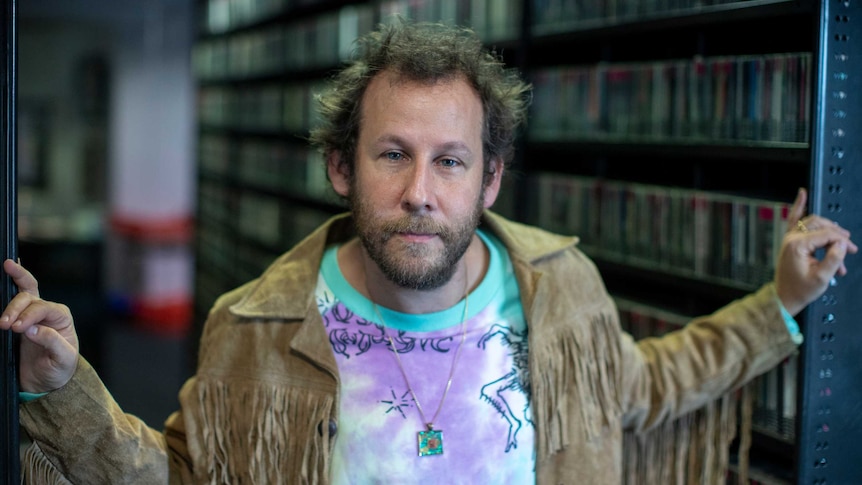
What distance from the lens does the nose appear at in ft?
4.63

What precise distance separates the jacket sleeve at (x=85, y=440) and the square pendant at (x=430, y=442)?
0.40 metres

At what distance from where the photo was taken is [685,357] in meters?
1.73

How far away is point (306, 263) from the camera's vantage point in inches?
63.2

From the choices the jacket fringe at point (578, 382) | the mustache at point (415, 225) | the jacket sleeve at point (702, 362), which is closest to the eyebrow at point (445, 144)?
the mustache at point (415, 225)

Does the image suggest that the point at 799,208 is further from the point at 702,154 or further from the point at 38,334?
the point at 38,334

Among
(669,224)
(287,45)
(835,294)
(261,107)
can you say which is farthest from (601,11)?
(261,107)

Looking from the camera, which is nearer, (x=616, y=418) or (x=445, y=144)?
(x=445, y=144)

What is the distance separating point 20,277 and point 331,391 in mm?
511

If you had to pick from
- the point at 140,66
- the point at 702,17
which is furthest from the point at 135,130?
the point at 702,17

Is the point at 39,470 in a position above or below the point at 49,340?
below

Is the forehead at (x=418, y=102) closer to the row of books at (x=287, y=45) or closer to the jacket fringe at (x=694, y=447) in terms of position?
the jacket fringe at (x=694, y=447)

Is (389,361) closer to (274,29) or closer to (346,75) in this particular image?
(346,75)

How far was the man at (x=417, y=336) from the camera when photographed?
1.45 meters

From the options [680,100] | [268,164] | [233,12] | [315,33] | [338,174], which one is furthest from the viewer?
[233,12]
